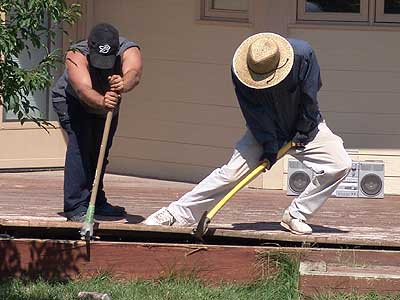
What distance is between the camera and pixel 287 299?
661 cm

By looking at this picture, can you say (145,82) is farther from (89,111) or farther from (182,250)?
(182,250)

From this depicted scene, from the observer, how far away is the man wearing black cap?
709 cm

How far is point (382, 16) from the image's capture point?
9.34 m

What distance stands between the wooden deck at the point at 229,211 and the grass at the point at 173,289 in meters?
0.29

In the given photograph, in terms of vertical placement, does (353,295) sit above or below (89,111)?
below

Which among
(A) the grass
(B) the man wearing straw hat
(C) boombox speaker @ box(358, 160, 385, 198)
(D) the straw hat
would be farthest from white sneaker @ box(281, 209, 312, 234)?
(C) boombox speaker @ box(358, 160, 385, 198)

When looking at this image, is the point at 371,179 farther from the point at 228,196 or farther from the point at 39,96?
the point at 39,96

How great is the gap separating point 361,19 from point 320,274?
3428 millimetres

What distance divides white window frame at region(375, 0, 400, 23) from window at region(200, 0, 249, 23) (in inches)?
44.5

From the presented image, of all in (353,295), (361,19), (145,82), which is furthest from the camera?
(145,82)

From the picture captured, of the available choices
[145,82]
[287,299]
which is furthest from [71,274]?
→ [145,82]

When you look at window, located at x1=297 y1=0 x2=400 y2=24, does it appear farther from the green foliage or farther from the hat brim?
the green foliage

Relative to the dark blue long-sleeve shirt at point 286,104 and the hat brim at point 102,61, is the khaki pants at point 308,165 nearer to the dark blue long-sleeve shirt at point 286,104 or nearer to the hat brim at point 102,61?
the dark blue long-sleeve shirt at point 286,104

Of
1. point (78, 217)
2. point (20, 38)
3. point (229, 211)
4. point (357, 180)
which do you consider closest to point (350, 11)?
point (357, 180)
